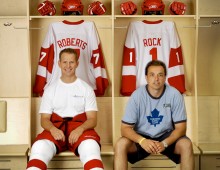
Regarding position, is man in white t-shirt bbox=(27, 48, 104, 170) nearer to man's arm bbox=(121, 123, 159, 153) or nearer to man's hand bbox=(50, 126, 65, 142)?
man's hand bbox=(50, 126, 65, 142)

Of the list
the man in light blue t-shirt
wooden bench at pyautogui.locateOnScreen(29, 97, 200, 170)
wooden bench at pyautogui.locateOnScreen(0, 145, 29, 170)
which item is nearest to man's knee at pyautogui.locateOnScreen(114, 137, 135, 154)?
the man in light blue t-shirt

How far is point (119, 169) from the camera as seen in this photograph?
9.23 feet

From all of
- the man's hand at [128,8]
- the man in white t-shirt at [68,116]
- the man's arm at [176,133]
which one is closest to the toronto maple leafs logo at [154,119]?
the man's arm at [176,133]

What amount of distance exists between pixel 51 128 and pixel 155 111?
71cm

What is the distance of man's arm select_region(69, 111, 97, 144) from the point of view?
301cm

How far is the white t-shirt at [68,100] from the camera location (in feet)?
10.5

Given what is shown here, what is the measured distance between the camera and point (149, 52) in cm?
363

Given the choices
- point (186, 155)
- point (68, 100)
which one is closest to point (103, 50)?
point (68, 100)

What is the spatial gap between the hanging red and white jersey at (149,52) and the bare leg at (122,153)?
0.79m

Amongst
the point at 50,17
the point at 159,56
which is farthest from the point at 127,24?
the point at 50,17

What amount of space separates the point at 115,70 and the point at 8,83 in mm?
888

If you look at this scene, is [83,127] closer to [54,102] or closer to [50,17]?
[54,102]

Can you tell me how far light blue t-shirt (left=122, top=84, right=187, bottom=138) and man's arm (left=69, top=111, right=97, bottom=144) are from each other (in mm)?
268

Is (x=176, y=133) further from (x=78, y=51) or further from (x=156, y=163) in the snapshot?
(x=78, y=51)
